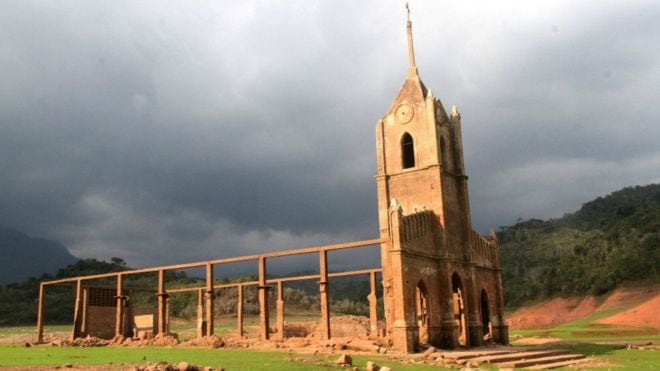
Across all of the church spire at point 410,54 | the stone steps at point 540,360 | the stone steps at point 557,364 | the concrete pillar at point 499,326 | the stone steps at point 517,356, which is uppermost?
the church spire at point 410,54

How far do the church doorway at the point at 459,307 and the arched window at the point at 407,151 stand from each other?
21.4ft

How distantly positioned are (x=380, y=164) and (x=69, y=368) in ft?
67.8

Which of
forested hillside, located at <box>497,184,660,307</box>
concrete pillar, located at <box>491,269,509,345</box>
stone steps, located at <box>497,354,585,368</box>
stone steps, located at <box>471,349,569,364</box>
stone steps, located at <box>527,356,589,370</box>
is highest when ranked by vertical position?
forested hillside, located at <box>497,184,660,307</box>

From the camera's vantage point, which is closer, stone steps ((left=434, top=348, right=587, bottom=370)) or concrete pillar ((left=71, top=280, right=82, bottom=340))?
stone steps ((left=434, top=348, right=587, bottom=370))

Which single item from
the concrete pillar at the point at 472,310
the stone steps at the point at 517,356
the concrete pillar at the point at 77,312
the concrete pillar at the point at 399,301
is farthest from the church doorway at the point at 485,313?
the concrete pillar at the point at 77,312

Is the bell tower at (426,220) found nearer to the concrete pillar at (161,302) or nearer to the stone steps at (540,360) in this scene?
the stone steps at (540,360)

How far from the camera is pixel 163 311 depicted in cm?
3553

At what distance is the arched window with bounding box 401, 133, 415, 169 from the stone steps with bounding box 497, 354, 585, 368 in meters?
12.5

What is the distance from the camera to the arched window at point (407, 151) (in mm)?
33062

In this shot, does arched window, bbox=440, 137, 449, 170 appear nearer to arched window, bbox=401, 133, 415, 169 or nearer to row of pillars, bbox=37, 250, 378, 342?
arched window, bbox=401, 133, 415, 169

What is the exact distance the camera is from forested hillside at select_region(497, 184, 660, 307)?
68.8m

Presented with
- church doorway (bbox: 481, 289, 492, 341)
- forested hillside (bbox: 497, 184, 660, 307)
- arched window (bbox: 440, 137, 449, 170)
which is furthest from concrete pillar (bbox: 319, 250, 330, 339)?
forested hillside (bbox: 497, 184, 660, 307)

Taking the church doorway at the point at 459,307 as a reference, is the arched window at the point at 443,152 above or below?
above

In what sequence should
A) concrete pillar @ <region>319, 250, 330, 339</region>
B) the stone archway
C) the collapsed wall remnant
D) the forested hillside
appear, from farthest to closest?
the forested hillside < the stone archway < concrete pillar @ <region>319, 250, 330, 339</region> < the collapsed wall remnant
